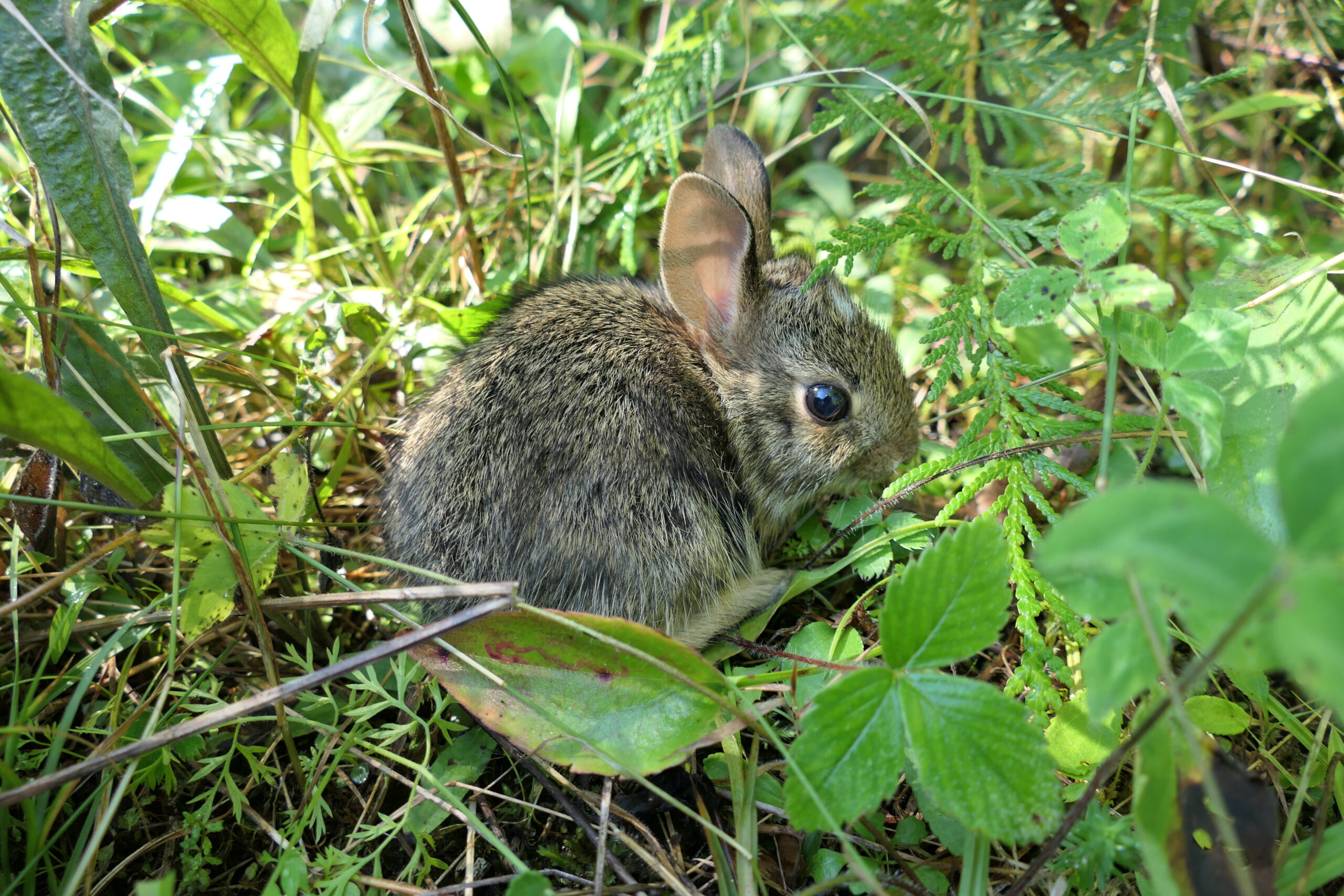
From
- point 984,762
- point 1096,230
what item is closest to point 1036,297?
point 1096,230

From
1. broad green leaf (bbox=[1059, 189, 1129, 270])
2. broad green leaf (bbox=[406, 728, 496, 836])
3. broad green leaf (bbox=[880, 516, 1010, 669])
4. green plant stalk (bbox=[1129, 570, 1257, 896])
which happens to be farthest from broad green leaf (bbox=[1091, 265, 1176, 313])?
broad green leaf (bbox=[406, 728, 496, 836])

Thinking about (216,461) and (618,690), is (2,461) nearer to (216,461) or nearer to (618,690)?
(216,461)

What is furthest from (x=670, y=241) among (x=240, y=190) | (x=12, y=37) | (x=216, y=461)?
(x=240, y=190)

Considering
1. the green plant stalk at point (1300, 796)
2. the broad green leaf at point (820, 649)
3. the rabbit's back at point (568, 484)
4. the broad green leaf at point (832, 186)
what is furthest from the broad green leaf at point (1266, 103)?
the broad green leaf at point (820, 649)

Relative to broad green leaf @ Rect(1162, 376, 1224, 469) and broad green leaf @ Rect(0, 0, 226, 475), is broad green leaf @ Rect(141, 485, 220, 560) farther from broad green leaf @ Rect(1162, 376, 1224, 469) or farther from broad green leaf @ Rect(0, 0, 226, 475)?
broad green leaf @ Rect(1162, 376, 1224, 469)

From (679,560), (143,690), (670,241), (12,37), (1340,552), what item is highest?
(12,37)

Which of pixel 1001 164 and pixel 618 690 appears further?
pixel 1001 164
